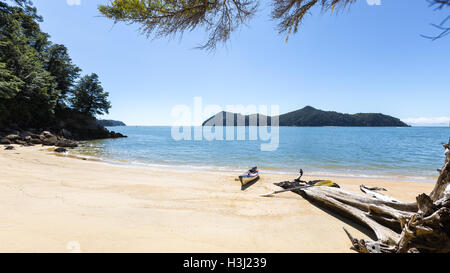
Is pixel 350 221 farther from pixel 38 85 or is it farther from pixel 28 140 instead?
pixel 38 85

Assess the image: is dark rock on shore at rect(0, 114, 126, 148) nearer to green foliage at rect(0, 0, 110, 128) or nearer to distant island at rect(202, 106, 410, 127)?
green foliage at rect(0, 0, 110, 128)

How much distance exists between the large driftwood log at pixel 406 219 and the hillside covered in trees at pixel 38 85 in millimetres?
28232

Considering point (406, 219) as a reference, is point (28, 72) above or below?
above

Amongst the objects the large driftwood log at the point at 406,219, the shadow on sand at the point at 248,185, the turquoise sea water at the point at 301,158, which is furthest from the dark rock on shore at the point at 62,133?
the large driftwood log at the point at 406,219

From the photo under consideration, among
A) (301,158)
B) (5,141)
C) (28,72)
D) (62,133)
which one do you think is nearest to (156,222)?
(301,158)

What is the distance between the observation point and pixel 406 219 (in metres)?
2.49

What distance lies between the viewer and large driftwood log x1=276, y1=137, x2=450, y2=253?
2.04m

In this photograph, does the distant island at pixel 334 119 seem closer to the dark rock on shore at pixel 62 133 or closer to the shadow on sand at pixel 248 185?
the dark rock on shore at pixel 62 133

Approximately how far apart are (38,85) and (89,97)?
698 inches

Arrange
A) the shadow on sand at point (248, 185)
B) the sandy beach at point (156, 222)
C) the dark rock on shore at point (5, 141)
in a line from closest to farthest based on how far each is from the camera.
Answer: the sandy beach at point (156, 222)
the shadow on sand at point (248, 185)
the dark rock on shore at point (5, 141)

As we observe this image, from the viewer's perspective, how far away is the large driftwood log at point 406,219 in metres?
2.04

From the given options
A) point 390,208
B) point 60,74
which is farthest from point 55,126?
point 390,208


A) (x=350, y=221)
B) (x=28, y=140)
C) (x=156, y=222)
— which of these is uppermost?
(x=28, y=140)
